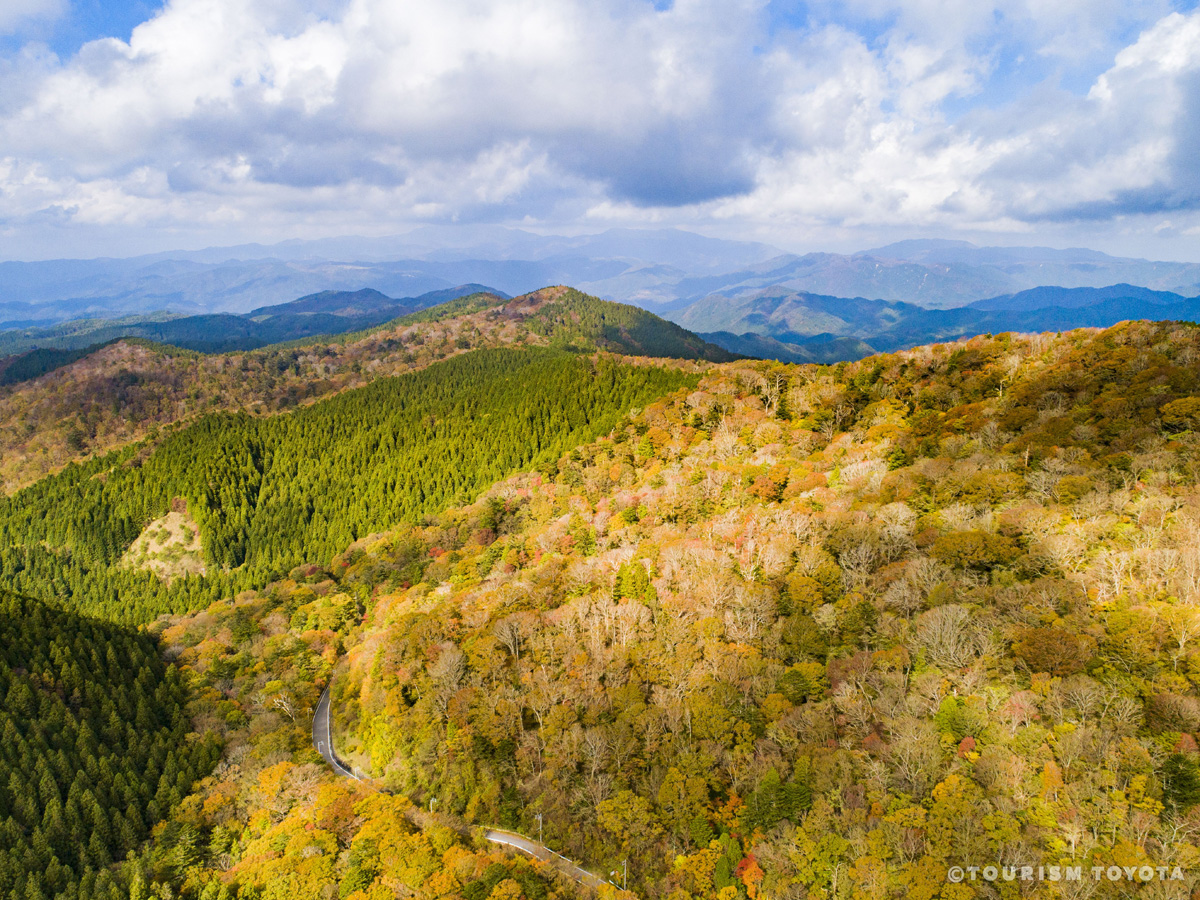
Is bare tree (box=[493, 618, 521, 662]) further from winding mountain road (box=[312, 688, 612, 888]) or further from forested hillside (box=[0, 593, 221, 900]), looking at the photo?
forested hillside (box=[0, 593, 221, 900])

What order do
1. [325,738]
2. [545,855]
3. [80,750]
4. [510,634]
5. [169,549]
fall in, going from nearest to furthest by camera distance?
[545,855] < [510,634] < [80,750] < [325,738] < [169,549]

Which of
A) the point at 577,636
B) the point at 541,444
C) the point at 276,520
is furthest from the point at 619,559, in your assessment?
the point at 276,520

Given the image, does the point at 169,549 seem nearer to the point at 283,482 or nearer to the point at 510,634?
the point at 283,482

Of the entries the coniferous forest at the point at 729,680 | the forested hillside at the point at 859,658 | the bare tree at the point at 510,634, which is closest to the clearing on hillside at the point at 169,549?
the coniferous forest at the point at 729,680

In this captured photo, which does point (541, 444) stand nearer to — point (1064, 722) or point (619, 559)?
point (619, 559)

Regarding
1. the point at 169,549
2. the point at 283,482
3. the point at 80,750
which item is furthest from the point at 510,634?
the point at 283,482

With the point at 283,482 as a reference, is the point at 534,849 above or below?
below

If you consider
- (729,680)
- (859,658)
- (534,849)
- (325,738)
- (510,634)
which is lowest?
(325,738)
